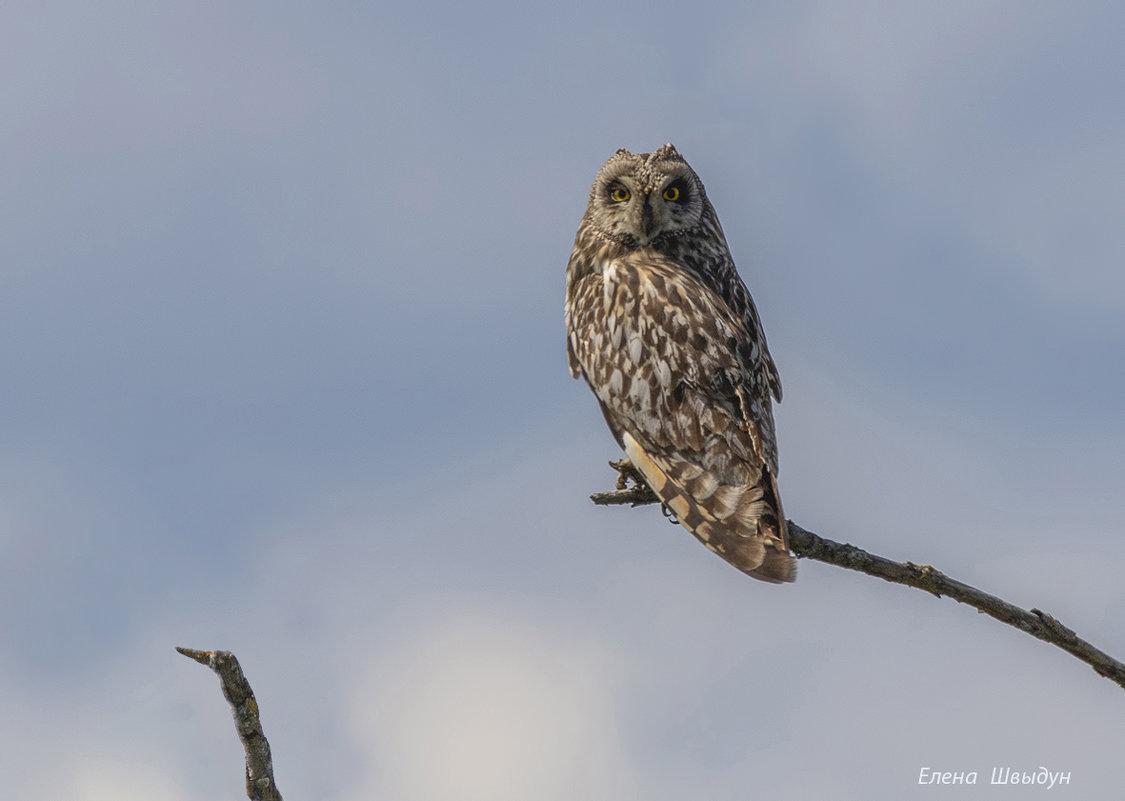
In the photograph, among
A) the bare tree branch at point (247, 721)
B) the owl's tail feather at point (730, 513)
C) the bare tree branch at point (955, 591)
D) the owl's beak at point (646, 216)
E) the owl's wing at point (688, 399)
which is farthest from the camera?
the owl's beak at point (646, 216)

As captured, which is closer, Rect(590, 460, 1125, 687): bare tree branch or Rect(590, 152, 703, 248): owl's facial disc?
Rect(590, 460, 1125, 687): bare tree branch

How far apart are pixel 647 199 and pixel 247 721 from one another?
18.2ft

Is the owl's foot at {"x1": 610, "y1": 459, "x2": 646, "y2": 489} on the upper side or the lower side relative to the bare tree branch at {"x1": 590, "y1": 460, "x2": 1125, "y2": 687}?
upper

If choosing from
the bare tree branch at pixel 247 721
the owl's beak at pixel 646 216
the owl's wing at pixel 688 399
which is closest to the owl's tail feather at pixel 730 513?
the owl's wing at pixel 688 399

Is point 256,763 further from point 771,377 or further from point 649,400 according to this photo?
point 771,377

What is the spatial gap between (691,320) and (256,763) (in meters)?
4.40

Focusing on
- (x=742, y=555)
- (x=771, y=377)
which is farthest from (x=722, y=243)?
(x=742, y=555)

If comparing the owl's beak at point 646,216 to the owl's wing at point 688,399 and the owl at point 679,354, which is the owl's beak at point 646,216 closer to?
the owl at point 679,354

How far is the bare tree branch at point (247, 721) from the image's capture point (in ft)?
14.8

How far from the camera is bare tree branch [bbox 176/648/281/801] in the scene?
14.8ft

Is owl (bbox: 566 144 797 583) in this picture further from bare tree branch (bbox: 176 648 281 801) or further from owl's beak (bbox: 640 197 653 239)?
bare tree branch (bbox: 176 648 281 801)

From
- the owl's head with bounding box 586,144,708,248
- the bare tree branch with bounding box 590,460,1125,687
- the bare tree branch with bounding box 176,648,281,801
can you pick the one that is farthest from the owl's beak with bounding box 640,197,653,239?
the bare tree branch with bounding box 176,648,281,801

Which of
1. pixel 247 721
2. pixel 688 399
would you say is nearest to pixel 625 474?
pixel 688 399

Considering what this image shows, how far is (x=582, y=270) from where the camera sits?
9289 mm
